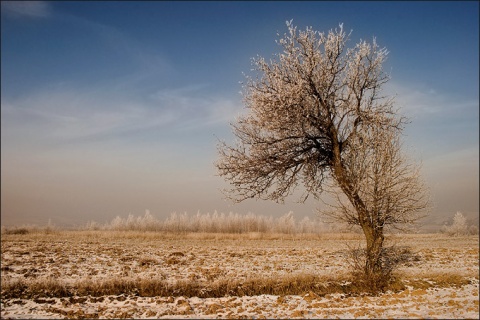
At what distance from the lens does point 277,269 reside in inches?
767

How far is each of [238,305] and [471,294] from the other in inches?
363

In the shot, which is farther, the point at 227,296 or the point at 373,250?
the point at 373,250

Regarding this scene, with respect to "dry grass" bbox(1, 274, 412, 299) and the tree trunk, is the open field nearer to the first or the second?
"dry grass" bbox(1, 274, 412, 299)

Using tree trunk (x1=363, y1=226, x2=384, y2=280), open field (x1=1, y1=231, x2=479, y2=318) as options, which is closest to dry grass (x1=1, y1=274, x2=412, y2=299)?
open field (x1=1, y1=231, x2=479, y2=318)

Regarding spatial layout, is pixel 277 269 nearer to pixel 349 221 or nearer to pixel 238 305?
pixel 349 221

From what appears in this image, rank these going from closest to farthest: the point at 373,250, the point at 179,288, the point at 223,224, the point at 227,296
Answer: the point at 227,296 → the point at 179,288 → the point at 373,250 → the point at 223,224

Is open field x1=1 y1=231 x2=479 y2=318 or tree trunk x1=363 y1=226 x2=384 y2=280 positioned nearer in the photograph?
open field x1=1 y1=231 x2=479 y2=318

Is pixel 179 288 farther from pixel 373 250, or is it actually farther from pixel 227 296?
pixel 373 250

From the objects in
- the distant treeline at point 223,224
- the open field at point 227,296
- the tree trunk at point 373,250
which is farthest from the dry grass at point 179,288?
the distant treeline at point 223,224

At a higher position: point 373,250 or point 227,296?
point 373,250

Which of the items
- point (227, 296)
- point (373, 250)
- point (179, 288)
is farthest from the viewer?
point (373, 250)

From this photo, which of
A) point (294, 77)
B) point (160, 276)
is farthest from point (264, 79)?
point (160, 276)

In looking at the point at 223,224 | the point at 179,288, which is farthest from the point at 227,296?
the point at 223,224

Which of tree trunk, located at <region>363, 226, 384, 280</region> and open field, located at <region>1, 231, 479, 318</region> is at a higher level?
tree trunk, located at <region>363, 226, 384, 280</region>
